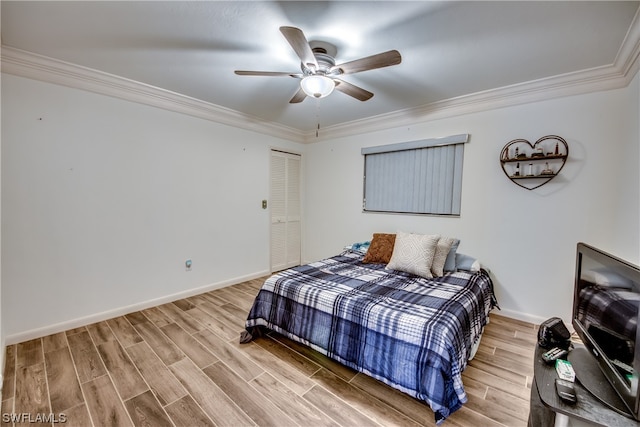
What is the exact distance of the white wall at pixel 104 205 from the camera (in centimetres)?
215

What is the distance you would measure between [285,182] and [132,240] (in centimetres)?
229

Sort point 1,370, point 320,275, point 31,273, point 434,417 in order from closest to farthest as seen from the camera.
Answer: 1. point 434,417
2. point 1,370
3. point 31,273
4. point 320,275

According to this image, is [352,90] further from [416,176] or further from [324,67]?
[416,176]

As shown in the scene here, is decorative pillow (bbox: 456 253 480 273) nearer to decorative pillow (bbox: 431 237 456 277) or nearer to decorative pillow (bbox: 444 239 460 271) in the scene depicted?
decorative pillow (bbox: 444 239 460 271)

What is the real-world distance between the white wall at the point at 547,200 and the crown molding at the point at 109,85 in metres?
2.41

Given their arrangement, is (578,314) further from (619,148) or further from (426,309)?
(619,148)

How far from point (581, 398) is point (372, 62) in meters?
2.00

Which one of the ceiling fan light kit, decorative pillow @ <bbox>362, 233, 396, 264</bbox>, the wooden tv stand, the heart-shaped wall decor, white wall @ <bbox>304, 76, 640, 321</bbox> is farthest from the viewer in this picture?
decorative pillow @ <bbox>362, 233, 396, 264</bbox>

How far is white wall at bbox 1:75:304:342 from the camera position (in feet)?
7.06

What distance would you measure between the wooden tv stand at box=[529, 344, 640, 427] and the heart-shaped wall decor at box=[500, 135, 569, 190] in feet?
5.95

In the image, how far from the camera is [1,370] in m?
1.74

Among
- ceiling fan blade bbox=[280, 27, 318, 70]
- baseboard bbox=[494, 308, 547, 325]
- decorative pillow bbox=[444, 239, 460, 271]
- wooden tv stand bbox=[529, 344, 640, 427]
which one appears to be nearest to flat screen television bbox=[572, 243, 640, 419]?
wooden tv stand bbox=[529, 344, 640, 427]

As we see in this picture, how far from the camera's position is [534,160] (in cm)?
257

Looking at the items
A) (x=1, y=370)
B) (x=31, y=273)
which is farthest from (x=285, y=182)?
(x=1, y=370)
